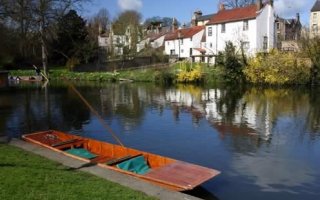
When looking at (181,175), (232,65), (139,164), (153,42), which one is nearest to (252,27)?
(232,65)

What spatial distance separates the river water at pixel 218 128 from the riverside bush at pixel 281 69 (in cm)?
853

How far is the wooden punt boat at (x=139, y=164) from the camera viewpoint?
11.3m

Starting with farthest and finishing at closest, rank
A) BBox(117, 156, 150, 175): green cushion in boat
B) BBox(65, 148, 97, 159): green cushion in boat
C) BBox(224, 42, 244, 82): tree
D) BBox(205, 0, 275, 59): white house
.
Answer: BBox(205, 0, 275, 59): white house
BBox(224, 42, 244, 82): tree
BBox(65, 148, 97, 159): green cushion in boat
BBox(117, 156, 150, 175): green cushion in boat

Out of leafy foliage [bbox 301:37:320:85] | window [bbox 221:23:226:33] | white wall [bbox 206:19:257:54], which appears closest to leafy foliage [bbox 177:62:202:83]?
white wall [bbox 206:19:257:54]

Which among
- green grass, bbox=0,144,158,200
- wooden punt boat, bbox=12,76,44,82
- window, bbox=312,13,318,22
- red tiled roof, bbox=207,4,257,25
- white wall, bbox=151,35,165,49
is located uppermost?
window, bbox=312,13,318,22

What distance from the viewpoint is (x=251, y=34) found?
61.2m

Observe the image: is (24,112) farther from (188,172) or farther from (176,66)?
(176,66)

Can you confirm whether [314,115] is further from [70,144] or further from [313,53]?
[313,53]

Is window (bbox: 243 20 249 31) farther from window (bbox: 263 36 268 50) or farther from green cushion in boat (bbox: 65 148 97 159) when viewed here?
green cushion in boat (bbox: 65 148 97 159)

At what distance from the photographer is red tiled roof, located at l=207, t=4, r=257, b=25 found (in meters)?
61.2

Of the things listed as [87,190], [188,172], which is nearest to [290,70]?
[188,172]

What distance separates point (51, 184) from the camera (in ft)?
31.8

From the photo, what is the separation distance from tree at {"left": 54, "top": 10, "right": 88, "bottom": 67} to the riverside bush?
106 feet

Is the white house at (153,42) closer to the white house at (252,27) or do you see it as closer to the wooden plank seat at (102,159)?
the white house at (252,27)
